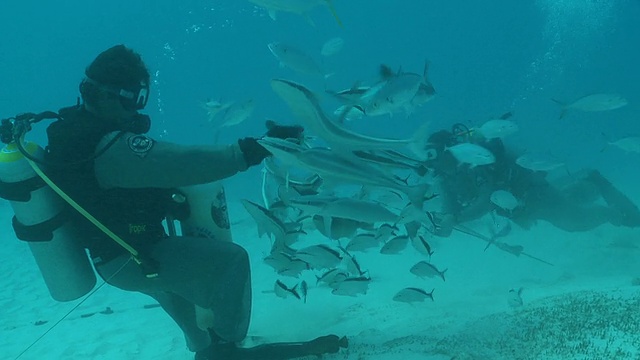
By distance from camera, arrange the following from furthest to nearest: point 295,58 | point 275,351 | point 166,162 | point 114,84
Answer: point 295,58 → point 275,351 → point 114,84 → point 166,162

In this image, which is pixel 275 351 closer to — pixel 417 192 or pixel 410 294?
pixel 410 294

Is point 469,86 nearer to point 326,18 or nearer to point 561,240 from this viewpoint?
point 326,18

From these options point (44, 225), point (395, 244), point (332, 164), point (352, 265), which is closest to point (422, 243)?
point (395, 244)

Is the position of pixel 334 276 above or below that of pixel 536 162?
above

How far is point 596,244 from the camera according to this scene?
34.2 feet

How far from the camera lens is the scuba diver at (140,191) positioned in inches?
149

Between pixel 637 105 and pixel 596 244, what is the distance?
161 ft

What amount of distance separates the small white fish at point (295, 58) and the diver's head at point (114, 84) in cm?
233

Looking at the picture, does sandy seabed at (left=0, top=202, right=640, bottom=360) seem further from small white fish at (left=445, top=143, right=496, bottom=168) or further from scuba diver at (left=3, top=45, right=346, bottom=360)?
small white fish at (left=445, top=143, right=496, bottom=168)

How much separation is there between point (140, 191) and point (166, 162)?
2.41 ft

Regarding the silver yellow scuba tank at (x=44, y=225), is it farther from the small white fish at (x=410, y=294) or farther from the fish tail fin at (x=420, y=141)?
the small white fish at (x=410, y=294)

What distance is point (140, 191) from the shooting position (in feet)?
14.1

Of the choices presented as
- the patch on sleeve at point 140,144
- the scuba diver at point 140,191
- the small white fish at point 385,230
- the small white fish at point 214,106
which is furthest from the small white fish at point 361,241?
the small white fish at point 214,106

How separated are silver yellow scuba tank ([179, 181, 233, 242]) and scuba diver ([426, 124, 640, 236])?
542cm
